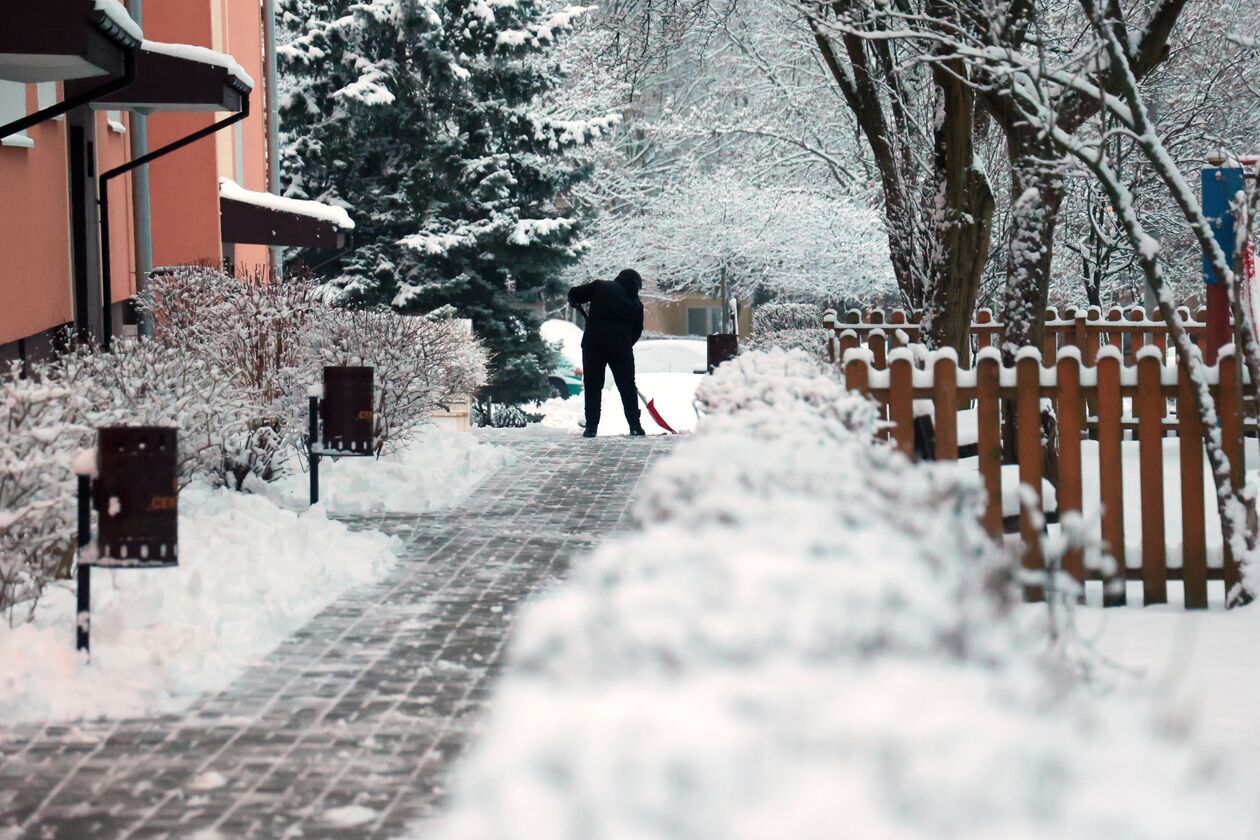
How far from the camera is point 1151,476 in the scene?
292 inches

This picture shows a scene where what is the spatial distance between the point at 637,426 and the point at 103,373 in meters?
9.05

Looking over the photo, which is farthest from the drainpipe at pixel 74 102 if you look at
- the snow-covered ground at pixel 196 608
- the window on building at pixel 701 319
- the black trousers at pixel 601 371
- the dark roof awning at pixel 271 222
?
the window on building at pixel 701 319

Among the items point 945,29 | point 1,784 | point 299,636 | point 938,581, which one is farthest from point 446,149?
point 938,581

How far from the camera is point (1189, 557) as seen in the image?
747 centimetres

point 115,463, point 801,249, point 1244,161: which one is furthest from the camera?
point 801,249

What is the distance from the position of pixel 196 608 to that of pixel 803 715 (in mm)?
5230

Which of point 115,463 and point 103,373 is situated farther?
point 103,373

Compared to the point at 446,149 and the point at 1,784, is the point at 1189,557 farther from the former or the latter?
the point at 446,149

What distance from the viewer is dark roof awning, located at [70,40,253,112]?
46.3 feet

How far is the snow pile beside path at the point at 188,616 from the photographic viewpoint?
5.81m

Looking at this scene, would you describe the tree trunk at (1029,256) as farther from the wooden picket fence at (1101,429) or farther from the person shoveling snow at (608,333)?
the person shoveling snow at (608,333)

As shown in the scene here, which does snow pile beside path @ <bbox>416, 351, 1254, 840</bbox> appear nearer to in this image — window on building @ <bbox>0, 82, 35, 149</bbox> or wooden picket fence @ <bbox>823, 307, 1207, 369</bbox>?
window on building @ <bbox>0, 82, 35, 149</bbox>

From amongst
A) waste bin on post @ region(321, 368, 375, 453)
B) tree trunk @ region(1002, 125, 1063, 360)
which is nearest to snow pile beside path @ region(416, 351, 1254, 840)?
tree trunk @ region(1002, 125, 1063, 360)

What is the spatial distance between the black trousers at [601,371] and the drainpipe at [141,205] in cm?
414
